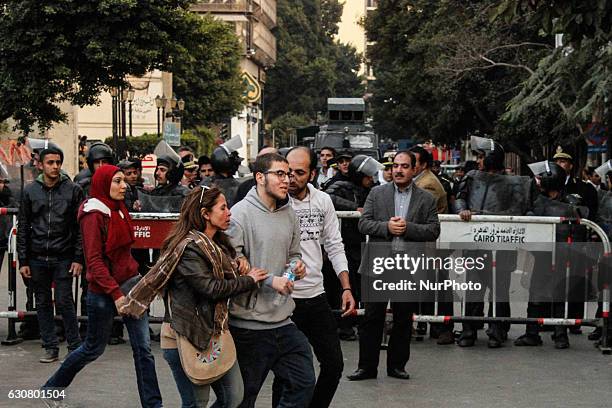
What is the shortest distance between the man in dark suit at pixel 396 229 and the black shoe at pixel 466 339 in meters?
1.87

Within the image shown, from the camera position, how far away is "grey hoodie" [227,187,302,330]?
6.41 meters

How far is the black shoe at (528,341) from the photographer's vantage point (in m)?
11.5

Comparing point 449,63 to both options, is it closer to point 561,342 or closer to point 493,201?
point 493,201

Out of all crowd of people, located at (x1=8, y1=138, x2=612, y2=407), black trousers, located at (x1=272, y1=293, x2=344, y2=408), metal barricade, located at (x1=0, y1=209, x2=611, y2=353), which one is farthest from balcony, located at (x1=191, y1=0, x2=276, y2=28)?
black trousers, located at (x1=272, y1=293, x2=344, y2=408)

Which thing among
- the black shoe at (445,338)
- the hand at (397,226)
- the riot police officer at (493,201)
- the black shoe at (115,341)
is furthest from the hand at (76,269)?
the black shoe at (445,338)

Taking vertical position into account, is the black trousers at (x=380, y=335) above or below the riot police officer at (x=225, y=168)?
below

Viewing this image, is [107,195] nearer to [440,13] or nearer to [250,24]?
[440,13]

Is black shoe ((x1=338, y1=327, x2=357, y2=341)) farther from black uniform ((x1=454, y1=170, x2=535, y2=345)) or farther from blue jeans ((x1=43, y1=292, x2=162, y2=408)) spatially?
blue jeans ((x1=43, y1=292, x2=162, y2=408))

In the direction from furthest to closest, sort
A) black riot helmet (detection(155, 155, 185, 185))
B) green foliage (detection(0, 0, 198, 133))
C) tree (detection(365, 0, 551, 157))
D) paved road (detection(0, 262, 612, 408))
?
tree (detection(365, 0, 551, 157))
green foliage (detection(0, 0, 198, 133))
black riot helmet (detection(155, 155, 185, 185))
paved road (detection(0, 262, 612, 408))

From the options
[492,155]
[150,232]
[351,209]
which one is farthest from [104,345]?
A: [492,155]

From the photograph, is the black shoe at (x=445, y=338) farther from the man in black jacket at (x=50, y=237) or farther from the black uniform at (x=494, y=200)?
the man in black jacket at (x=50, y=237)

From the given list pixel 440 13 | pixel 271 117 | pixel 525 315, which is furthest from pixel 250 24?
pixel 525 315

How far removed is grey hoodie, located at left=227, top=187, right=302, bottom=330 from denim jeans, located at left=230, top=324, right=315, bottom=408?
0.20ft

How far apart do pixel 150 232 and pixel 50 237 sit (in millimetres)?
1586
